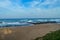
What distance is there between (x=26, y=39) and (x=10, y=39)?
1.40m

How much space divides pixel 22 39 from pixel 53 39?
551 centimetres

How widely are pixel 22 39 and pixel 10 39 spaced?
1094 mm

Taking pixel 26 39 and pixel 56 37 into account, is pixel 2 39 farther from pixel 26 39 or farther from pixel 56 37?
pixel 56 37

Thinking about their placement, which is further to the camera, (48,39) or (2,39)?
(2,39)

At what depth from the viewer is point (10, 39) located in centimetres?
1340

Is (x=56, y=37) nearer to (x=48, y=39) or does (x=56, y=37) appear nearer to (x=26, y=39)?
(x=48, y=39)

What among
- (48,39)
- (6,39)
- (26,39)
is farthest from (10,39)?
(48,39)

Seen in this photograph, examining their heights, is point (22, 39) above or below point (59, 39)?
below

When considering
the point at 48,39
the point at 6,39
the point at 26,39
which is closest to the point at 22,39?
the point at 26,39

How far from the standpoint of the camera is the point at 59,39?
306 inches

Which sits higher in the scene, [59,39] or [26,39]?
[59,39]

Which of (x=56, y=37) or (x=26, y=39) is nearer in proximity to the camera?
(x=56, y=37)

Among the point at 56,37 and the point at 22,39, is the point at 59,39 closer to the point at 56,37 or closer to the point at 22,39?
the point at 56,37

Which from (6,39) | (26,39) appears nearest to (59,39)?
(26,39)
